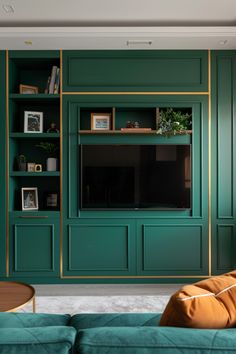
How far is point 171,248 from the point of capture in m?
3.88

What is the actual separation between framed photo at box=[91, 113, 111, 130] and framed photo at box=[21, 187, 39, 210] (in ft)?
3.49

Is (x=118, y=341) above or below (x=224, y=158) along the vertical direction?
below

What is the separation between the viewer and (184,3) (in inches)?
125

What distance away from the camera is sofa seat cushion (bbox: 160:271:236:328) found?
106 cm

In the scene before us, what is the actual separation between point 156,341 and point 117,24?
3.43 metres

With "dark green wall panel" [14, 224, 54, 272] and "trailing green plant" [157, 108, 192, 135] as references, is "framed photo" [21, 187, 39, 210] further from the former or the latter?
"trailing green plant" [157, 108, 192, 135]

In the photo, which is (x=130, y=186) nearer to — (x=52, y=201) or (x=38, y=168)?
(x=52, y=201)

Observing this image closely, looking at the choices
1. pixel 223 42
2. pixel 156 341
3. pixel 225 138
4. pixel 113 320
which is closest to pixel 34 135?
pixel 225 138

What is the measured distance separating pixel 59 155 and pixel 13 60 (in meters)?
1.24

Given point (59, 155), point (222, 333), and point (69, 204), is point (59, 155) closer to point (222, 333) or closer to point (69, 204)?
point (69, 204)

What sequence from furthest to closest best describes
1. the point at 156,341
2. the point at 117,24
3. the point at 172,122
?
the point at 172,122
the point at 117,24
the point at 156,341

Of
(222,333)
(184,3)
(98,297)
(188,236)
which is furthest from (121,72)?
(222,333)

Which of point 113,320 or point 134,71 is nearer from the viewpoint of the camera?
point 113,320

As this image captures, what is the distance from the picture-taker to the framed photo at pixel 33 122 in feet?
13.0
